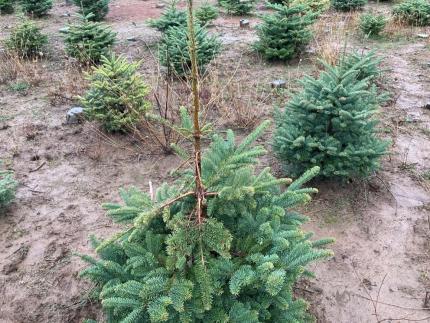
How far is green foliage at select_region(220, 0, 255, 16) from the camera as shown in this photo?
1075 cm

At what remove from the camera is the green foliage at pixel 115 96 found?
4.76 metres

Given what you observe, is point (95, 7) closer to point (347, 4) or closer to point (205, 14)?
point (205, 14)

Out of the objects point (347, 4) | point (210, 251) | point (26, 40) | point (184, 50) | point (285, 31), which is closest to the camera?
point (210, 251)

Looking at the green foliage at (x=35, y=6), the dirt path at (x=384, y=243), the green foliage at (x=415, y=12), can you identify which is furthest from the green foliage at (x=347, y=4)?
the green foliage at (x=35, y=6)

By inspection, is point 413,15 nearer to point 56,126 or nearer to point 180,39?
point 180,39

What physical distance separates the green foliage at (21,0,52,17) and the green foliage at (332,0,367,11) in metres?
7.28

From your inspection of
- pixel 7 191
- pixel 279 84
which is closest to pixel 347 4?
pixel 279 84

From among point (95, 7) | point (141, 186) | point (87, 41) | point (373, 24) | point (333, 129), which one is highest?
point (95, 7)

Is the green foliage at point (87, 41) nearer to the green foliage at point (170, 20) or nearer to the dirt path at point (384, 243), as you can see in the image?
the green foliage at point (170, 20)

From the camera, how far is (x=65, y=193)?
4223 mm

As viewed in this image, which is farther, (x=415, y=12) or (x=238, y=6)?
(x=238, y=6)

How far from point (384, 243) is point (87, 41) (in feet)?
17.7


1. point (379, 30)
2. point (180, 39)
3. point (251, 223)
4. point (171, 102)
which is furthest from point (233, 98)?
point (379, 30)

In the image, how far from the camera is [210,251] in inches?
88.4
